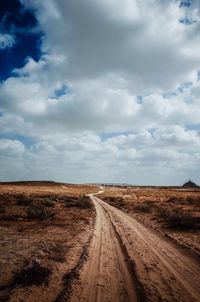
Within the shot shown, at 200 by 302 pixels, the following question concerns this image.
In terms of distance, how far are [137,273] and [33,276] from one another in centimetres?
310

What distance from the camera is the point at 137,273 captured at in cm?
812

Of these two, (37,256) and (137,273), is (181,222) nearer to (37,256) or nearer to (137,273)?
(137,273)

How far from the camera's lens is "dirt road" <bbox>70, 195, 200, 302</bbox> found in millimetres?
6484

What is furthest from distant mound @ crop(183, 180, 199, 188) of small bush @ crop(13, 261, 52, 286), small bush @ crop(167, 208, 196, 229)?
small bush @ crop(13, 261, 52, 286)

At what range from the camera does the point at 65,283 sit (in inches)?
286

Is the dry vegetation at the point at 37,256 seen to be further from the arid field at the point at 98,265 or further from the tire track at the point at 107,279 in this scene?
the tire track at the point at 107,279

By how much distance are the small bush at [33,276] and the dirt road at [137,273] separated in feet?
3.41

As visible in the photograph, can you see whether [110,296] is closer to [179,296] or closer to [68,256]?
[179,296]

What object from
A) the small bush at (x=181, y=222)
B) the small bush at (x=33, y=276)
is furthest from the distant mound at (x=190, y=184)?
the small bush at (x=33, y=276)

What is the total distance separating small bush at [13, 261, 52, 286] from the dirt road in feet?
3.41

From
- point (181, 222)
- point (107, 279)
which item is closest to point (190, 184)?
point (181, 222)

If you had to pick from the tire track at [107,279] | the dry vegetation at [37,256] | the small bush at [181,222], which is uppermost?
the small bush at [181,222]

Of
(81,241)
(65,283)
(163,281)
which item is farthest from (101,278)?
(81,241)

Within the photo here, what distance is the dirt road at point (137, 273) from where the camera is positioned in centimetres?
648
